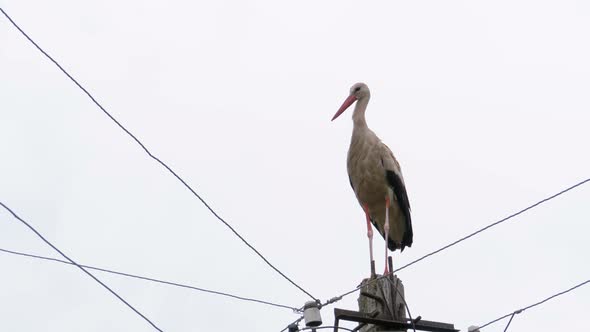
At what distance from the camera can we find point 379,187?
407 inches

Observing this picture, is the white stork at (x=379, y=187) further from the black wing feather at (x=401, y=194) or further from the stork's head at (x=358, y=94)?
the stork's head at (x=358, y=94)

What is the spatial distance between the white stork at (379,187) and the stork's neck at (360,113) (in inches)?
2.8

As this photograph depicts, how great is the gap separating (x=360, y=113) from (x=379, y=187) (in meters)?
0.99

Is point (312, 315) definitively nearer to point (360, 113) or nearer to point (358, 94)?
point (360, 113)

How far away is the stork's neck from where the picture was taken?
1083 cm

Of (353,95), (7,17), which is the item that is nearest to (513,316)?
(7,17)

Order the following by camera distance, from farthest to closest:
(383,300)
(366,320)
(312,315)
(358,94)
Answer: (358,94) → (312,315) → (383,300) → (366,320)

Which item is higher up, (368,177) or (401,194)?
(368,177)

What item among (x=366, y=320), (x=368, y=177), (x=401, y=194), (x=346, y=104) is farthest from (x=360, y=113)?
(x=366, y=320)

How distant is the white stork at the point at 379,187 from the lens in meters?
10.3

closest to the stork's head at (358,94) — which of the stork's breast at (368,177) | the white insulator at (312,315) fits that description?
the stork's breast at (368,177)

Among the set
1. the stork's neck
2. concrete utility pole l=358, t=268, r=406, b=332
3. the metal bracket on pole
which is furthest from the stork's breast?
the metal bracket on pole

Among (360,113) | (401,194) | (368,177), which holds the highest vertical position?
(360,113)

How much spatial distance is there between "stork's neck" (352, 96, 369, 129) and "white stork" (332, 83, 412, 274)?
2.8 inches
